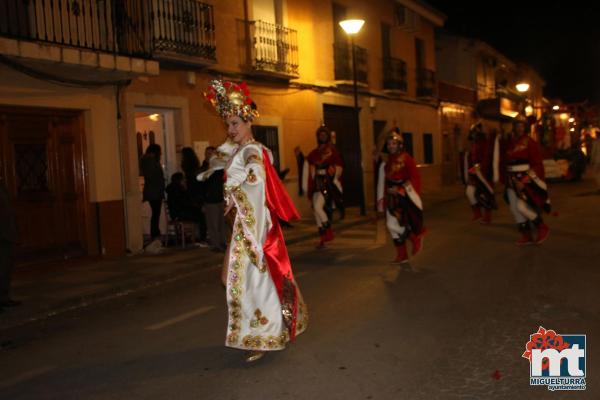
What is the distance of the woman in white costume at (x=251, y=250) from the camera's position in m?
4.81

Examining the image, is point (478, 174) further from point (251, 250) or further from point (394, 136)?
point (251, 250)

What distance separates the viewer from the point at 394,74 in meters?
22.7

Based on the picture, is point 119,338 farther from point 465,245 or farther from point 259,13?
point 259,13

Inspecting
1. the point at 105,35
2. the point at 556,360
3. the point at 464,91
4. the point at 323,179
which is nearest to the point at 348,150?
the point at 323,179

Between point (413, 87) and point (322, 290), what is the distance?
19.0 meters

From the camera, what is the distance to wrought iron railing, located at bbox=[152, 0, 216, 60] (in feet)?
39.2

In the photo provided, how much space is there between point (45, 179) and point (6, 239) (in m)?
3.44

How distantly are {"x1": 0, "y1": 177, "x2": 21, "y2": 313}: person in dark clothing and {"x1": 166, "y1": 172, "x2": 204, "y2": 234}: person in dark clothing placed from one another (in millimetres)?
4782

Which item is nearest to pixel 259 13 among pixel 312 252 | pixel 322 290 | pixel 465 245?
pixel 312 252

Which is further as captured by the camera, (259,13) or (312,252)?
(259,13)

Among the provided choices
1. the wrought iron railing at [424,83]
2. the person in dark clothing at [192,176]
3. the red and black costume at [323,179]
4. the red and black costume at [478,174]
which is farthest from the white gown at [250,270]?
the wrought iron railing at [424,83]

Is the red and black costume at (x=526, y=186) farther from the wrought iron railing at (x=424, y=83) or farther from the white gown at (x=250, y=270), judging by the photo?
the wrought iron railing at (x=424, y=83)

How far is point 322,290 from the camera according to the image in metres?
7.43

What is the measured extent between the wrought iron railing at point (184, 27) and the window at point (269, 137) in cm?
266
